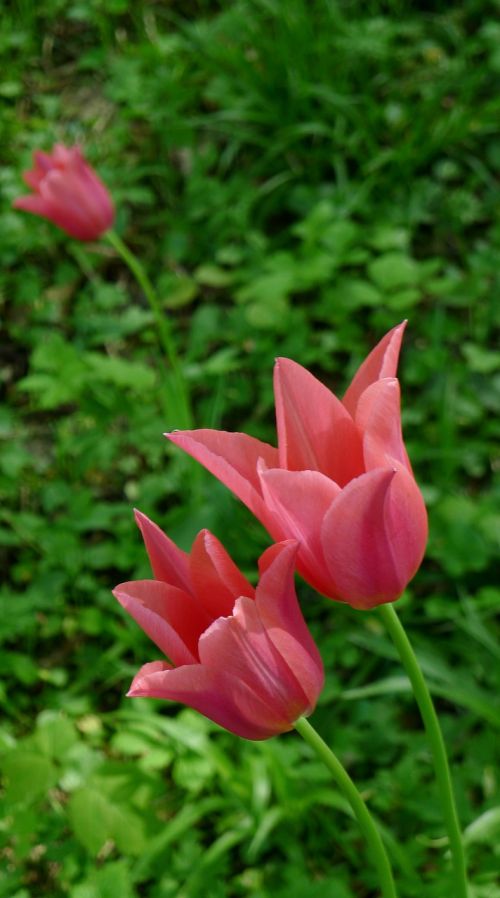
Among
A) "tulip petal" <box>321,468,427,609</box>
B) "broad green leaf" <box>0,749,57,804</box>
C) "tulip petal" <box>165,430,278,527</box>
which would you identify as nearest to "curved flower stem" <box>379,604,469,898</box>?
"tulip petal" <box>321,468,427,609</box>

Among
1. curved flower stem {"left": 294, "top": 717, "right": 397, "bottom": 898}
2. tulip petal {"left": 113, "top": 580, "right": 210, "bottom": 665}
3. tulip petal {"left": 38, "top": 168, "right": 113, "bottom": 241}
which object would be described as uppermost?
tulip petal {"left": 113, "top": 580, "right": 210, "bottom": 665}

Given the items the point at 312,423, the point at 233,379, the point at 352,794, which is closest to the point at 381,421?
the point at 312,423

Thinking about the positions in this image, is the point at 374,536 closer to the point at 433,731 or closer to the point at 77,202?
the point at 433,731

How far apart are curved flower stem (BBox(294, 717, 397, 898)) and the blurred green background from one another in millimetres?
319

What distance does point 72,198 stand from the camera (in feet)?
5.87

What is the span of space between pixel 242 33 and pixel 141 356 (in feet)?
3.30

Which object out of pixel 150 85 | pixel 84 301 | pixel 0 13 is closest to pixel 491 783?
pixel 84 301

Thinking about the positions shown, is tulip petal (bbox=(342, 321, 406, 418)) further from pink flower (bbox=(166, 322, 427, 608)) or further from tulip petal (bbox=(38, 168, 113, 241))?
tulip petal (bbox=(38, 168, 113, 241))

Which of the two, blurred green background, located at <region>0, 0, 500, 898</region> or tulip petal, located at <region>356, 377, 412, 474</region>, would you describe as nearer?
tulip petal, located at <region>356, 377, 412, 474</region>

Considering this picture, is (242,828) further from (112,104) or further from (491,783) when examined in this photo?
(112,104)

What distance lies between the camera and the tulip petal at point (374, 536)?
70cm

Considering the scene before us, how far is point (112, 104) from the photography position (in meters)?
2.86

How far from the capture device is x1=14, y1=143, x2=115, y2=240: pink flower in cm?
177

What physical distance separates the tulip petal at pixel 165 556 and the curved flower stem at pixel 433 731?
158mm
